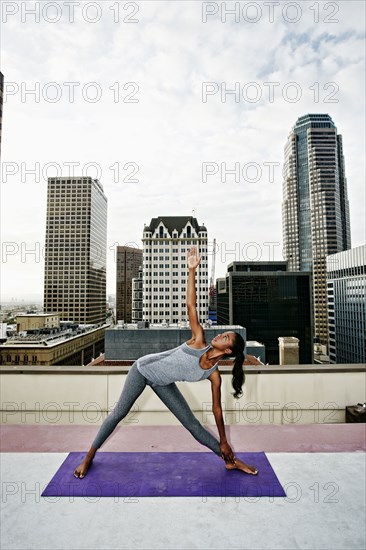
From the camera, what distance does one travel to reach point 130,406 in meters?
4.01

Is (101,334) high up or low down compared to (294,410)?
down

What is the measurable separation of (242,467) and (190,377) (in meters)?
1.20

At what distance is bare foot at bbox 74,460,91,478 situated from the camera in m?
3.74

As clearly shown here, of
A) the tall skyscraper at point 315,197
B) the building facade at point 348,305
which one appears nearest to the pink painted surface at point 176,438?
the building facade at point 348,305

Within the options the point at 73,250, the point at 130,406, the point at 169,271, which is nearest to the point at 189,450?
the point at 130,406

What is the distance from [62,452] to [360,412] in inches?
178

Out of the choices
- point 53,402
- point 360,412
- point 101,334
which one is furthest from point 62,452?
point 101,334

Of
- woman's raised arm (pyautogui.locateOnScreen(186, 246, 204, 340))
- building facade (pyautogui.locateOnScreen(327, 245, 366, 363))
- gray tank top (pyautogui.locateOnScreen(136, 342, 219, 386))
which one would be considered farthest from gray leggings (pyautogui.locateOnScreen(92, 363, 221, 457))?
building facade (pyautogui.locateOnScreen(327, 245, 366, 363))

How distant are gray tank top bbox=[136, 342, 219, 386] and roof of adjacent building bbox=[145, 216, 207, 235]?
73.7 m

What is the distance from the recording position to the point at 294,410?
5508mm

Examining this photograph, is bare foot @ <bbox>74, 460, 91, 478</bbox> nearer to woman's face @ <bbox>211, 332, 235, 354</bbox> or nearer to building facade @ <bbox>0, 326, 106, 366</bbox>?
woman's face @ <bbox>211, 332, 235, 354</bbox>

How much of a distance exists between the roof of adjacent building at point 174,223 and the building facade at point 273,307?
1644 cm

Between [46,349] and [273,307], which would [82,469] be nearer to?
[46,349]

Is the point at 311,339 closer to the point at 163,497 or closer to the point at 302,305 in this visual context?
the point at 302,305
